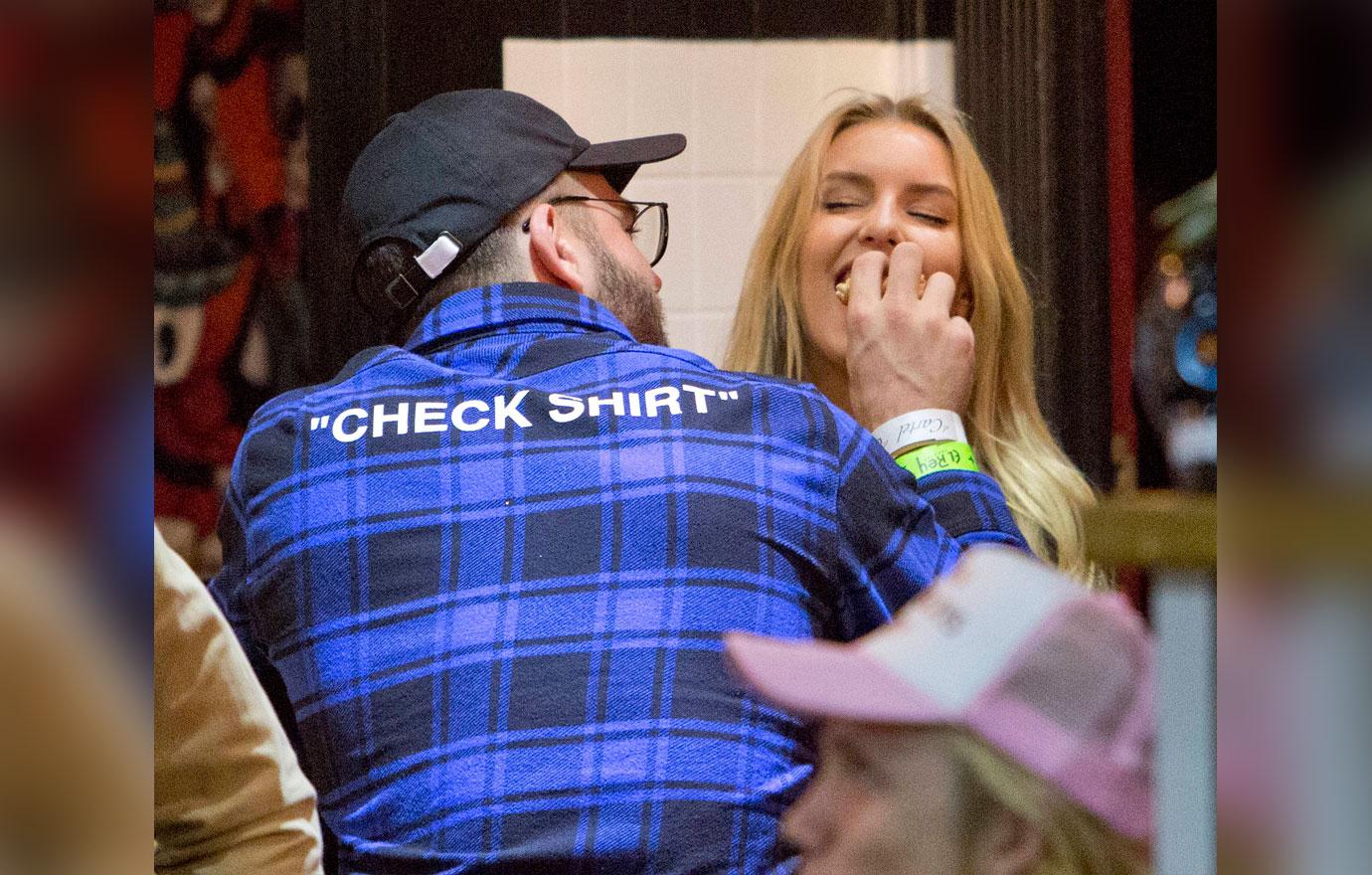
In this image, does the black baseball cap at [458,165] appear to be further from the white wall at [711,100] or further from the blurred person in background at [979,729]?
the blurred person in background at [979,729]

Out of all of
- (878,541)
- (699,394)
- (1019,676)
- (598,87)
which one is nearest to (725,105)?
(598,87)

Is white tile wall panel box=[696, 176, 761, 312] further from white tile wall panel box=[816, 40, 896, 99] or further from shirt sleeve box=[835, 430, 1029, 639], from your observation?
shirt sleeve box=[835, 430, 1029, 639]

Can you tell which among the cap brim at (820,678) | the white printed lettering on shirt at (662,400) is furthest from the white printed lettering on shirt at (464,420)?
the cap brim at (820,678)

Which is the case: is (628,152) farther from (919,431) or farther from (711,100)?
(919,431)

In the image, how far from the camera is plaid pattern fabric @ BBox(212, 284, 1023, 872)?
3.54ft

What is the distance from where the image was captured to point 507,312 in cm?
122

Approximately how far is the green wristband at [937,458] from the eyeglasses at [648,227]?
31 centimetres

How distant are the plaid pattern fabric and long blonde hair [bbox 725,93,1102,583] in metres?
0.29

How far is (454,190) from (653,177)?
0.19 metres

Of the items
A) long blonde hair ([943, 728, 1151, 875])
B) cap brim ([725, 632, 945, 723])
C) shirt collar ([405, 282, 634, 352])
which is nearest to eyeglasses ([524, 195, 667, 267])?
shirt collar ([405, 282, 634, 352])

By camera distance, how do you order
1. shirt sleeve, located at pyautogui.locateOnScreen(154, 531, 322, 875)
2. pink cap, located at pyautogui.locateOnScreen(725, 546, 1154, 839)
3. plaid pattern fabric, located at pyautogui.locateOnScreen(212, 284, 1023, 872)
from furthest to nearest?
shirt sleeve, located at pyautogui.locateOnScreen(154, 531, 322, 875) → plaid pattern fabric, located at pyautogui.locateOnScreen(212, 284, 1023, 872) → pink cap, located at pyautogui.locateOnScreen(725, 546, 1154, 839)

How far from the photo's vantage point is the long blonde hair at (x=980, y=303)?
1395 millimetres
